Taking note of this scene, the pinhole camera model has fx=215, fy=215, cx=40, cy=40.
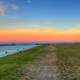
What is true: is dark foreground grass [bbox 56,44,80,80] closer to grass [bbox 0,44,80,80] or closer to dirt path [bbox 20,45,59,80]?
grass [bbox 0,44,80,80]

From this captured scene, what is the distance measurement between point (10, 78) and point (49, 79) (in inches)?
130

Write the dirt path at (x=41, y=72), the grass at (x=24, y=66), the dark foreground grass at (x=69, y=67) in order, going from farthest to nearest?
the grass at (x=24, y=66), the dark foreground grass at (x=69, y=67), the dirt path at (x=41, y=72)

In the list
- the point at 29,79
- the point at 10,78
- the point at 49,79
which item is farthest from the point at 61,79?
the point at 10,78

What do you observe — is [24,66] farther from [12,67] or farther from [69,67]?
[69,67]

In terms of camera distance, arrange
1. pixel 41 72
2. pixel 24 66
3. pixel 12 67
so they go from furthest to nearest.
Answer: pixel 24 66, pixel 12 67, pixel 41 72

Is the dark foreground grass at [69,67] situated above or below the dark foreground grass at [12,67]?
below

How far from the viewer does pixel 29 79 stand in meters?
17.3

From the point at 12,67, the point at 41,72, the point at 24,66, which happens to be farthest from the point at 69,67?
the point at 12,67

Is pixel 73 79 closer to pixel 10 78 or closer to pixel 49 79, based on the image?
pixel 49 79

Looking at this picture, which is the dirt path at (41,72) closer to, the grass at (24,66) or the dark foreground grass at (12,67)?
the grass at (24,66)

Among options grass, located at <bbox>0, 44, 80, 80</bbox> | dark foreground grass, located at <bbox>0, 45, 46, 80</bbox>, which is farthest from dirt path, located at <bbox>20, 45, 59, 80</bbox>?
dark foreground grass, located at <bbox>0, 45, 46, 80</bbox>

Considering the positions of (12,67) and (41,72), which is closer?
(41,72)

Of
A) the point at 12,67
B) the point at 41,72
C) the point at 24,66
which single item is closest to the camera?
the point at 41,72

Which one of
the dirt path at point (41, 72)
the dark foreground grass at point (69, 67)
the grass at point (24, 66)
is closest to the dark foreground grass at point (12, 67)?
the grass at point (24, 66)
